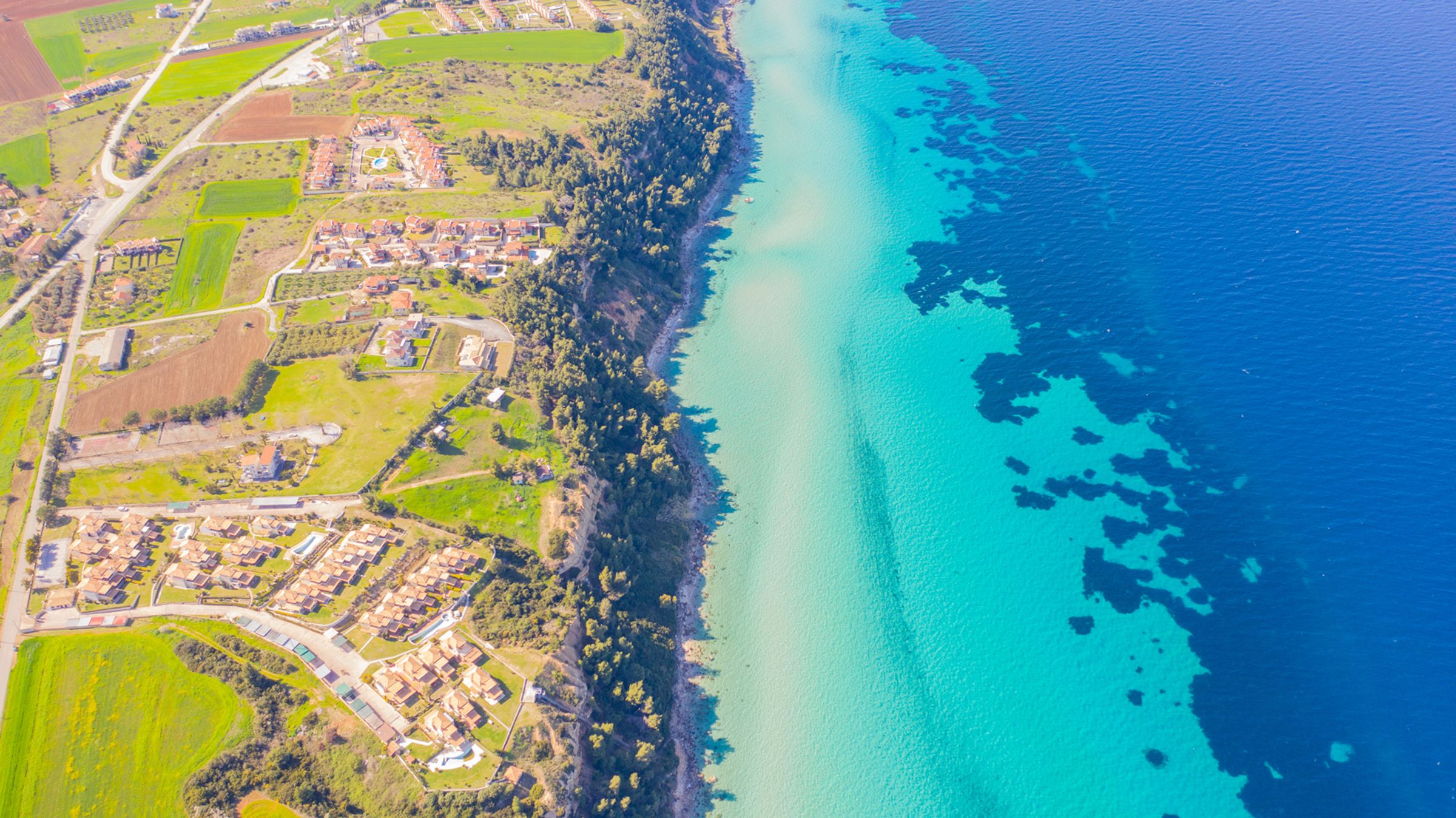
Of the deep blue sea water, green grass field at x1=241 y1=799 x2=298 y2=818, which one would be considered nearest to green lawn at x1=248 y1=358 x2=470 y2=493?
green grass field at x1=241 y1=799 x2=298 y2=818

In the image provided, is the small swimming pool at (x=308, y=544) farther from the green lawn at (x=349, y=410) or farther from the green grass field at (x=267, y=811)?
the green grass field at (x=267, y=811)

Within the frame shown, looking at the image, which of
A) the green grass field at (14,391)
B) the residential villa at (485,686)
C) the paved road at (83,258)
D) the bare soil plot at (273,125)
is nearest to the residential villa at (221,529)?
the paved road at (83,258)

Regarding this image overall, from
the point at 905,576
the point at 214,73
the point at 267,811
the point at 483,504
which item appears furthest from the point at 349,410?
the point at 214,73

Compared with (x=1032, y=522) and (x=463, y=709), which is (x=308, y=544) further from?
(x=1032, y=522)

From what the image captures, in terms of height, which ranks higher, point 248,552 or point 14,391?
point 248,552

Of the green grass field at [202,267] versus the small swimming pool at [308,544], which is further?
the green grass field at [202,267]

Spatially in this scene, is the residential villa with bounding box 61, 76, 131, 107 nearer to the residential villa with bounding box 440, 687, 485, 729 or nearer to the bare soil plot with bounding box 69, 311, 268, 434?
the bare soil plot with bounding box 69, 311, 268, 434
